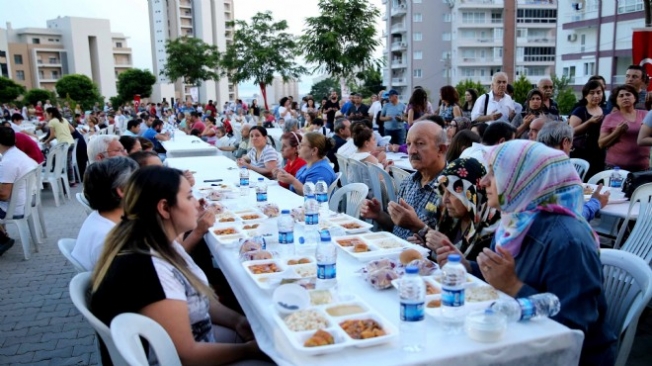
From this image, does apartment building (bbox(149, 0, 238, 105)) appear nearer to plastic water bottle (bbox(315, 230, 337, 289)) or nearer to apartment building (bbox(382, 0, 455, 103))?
apartment building (bbox(382, 0, 455, 103))

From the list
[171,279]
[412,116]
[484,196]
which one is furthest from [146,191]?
[412,116]

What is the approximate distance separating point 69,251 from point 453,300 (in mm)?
2055

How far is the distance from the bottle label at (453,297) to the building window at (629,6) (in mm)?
34148

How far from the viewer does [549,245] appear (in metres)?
2.06

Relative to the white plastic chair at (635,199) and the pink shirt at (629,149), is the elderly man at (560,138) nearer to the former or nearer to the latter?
the white plastic chair at (635,199)

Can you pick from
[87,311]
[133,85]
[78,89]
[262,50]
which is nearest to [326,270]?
[87,311]

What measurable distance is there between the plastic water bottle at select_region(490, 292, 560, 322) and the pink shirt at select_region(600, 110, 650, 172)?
4.29 m

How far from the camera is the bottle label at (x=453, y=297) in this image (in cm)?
198

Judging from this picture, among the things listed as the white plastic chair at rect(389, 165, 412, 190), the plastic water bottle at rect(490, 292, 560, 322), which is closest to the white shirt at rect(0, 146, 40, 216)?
the white plastic chair at rect(389, 165, 412, 190)

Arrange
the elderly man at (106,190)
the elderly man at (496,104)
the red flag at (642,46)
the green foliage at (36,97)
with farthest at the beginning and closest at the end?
the green foliage at (36,97), the red flag at (642,46), the elderly man at (496,104), the elderly man at (106,190)

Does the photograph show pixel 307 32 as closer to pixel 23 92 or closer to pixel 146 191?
pixel 146 191

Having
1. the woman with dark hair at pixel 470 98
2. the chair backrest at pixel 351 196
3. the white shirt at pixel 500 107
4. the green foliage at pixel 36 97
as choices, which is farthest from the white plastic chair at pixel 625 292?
the green foliage at pixel 36 97

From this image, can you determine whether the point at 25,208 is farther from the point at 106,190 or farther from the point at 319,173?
the point at 106,190

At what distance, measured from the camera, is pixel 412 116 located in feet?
29.3
